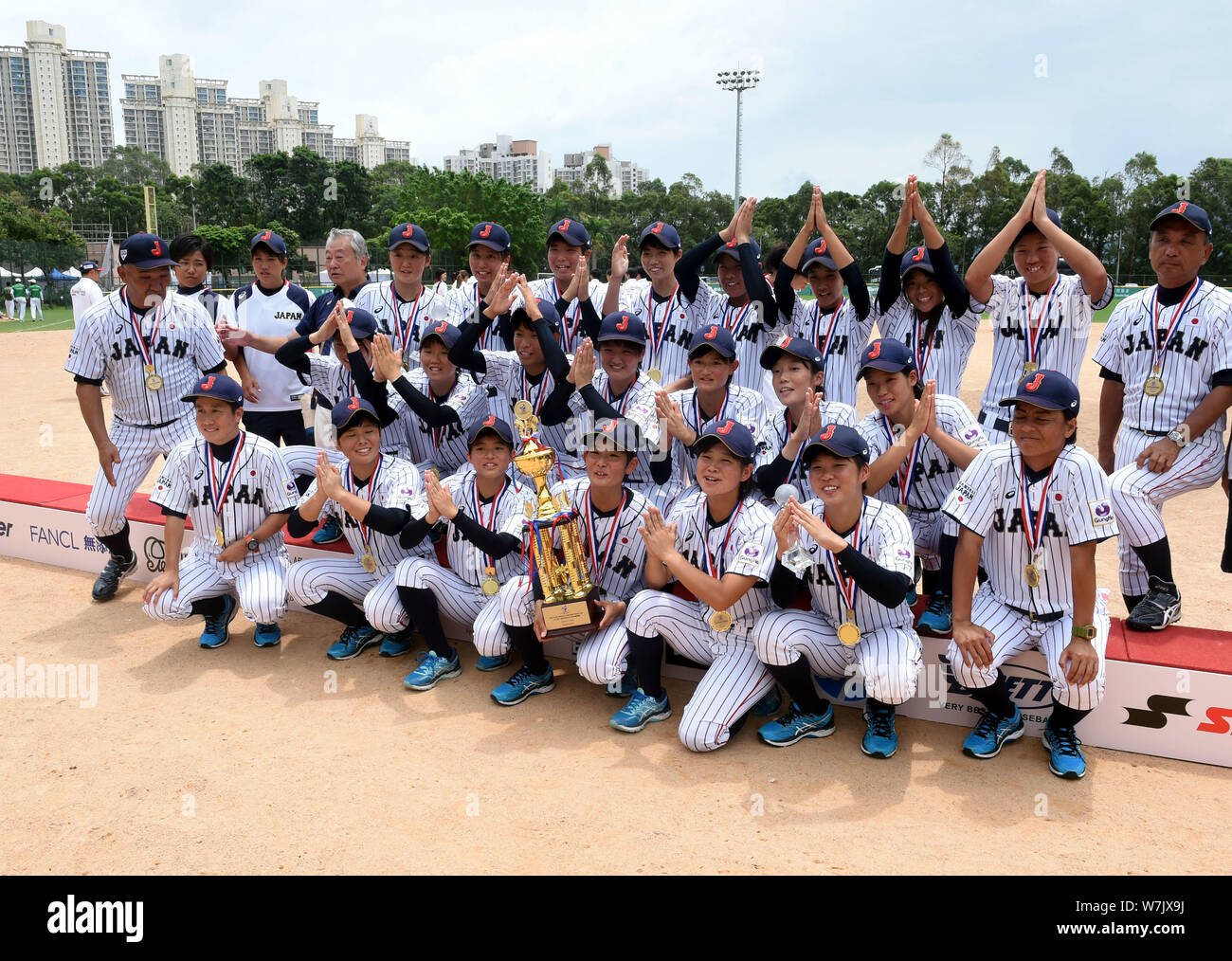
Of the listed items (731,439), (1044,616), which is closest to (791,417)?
(731,439)

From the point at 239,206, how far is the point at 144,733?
6699 cm

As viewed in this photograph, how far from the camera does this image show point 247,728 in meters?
4.89

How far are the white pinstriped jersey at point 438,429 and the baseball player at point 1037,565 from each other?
340cm

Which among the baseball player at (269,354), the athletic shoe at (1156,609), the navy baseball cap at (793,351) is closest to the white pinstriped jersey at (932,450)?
the navy baseball cap at (793,351)

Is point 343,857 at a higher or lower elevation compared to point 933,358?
lower

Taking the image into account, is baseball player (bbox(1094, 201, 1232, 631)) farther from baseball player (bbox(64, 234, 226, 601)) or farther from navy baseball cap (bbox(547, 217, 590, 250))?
baseball player (bbox(64, 234, 226, 601))

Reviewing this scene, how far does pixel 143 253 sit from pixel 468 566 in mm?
3316

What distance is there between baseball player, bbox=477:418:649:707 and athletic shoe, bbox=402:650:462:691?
291 millimetres

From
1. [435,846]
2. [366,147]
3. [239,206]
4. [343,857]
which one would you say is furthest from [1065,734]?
[366,147]

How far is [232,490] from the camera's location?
609 cm

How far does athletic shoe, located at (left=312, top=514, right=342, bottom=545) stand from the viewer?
691 cm

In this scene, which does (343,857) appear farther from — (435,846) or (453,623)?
(453,623)

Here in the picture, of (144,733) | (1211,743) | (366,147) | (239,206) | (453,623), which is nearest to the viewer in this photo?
(1211,743)

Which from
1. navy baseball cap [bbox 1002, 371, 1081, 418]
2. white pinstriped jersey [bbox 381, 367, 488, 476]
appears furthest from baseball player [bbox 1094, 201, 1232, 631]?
white pinstriped jersey [bbox 381, 367, 488, 476]
